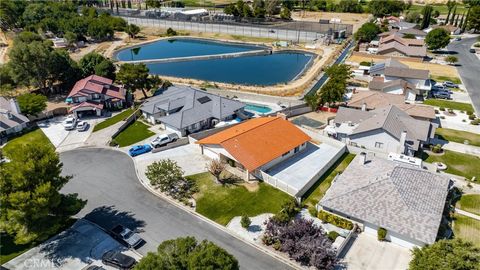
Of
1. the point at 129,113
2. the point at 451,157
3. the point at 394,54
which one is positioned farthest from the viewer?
the point at 394,54

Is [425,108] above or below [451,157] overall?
above

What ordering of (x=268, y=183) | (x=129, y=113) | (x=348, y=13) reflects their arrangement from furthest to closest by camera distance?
(x=348, y=13) → (x=129, y=113) → (x=268, y=183)

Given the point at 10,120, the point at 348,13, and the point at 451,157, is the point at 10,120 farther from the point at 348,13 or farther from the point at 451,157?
the point at 348,13

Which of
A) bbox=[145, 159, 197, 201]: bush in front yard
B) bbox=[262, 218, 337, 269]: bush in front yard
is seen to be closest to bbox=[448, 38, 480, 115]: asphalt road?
bbox=[262, 218, 337, 269]: bush in front yard

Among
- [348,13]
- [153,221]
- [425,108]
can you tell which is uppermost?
[348,13]

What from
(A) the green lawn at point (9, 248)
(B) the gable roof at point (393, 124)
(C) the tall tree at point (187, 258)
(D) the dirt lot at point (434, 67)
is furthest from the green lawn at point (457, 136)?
(A) the green lawn at point (9, 248)

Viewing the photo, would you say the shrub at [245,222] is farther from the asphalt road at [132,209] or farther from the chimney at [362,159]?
the chimney at [362,159]

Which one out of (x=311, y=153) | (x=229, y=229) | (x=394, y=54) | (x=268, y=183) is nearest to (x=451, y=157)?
(x=311, y=153)
